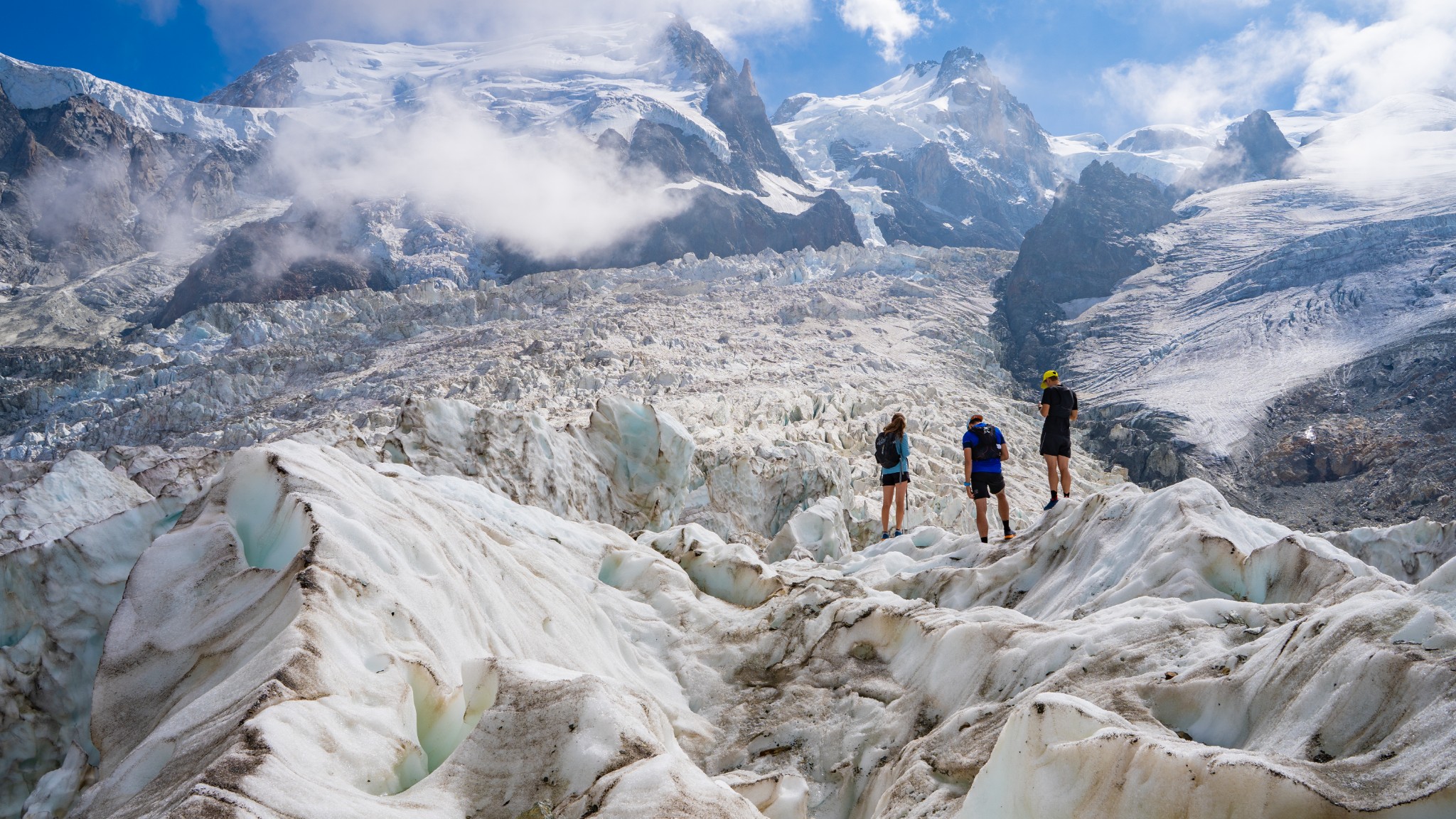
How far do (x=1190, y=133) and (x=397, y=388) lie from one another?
15762cm

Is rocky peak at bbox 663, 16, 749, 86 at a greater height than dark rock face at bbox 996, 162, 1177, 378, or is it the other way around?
rocky peak at bbox 663, 16, 749, 86

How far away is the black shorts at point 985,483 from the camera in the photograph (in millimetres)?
8047

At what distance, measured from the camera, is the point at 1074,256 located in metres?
81.2

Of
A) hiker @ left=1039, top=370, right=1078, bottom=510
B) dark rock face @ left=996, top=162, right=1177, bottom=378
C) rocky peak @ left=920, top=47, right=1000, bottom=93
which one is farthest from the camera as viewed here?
rocky peak @ left=920, top=47, right=1000, bottom=93

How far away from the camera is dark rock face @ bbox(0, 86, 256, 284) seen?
92875mm

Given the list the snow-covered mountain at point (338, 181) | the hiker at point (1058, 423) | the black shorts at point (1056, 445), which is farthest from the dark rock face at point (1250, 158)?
the black shorts at point (1056, 445)

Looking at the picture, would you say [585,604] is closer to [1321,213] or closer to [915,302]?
[915,302]

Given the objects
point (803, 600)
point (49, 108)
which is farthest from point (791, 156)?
point (803, 600)

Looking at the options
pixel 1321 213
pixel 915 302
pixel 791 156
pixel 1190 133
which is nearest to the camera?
pixel 915 302

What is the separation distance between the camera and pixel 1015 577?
672 centimetres

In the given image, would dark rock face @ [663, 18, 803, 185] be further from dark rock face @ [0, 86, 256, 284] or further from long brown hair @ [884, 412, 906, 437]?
long brown hair @ [884, 412, 906, 437]

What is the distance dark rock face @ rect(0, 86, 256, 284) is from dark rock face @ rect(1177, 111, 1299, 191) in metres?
124

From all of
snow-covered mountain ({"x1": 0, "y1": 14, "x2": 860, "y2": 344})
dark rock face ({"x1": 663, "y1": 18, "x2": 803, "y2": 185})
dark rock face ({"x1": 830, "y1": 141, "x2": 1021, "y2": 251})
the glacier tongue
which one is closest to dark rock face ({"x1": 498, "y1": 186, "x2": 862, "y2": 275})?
snow-covered mountain ({"x1": 0, "y1": 14, "x2": 860, "y2": 344})

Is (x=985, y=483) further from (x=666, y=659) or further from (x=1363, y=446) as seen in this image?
(x=1363, y=446)
